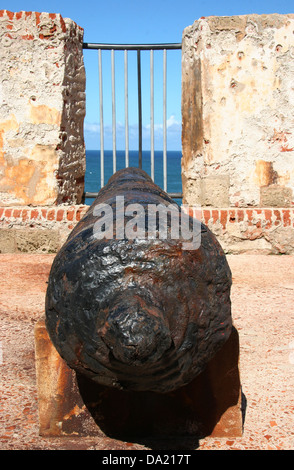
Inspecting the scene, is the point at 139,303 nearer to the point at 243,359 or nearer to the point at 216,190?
the point at 243,359

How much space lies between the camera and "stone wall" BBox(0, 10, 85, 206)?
6.20 meters

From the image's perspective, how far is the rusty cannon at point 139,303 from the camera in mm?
1675

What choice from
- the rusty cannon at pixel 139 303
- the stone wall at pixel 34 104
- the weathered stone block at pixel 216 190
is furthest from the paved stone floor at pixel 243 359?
the stone wall at pixel 34 104

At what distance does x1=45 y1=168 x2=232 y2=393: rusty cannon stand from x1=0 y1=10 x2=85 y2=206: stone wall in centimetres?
446

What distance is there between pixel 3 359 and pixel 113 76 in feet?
15.3

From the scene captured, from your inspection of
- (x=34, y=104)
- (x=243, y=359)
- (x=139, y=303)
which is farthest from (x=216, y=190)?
(x=139, y=303)

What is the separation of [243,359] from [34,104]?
430 cm

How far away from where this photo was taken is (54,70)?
6.23 metres

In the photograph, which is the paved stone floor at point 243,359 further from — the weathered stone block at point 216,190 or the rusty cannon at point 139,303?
the weathered stone block at point 216,190

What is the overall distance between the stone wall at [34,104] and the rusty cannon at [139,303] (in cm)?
446

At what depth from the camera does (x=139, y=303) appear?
169cm

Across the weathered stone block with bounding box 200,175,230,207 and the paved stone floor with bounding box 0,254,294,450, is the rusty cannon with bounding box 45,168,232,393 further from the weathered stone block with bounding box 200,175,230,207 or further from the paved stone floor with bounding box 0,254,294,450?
the weathered stone block with bounding box 200,175,230,207
